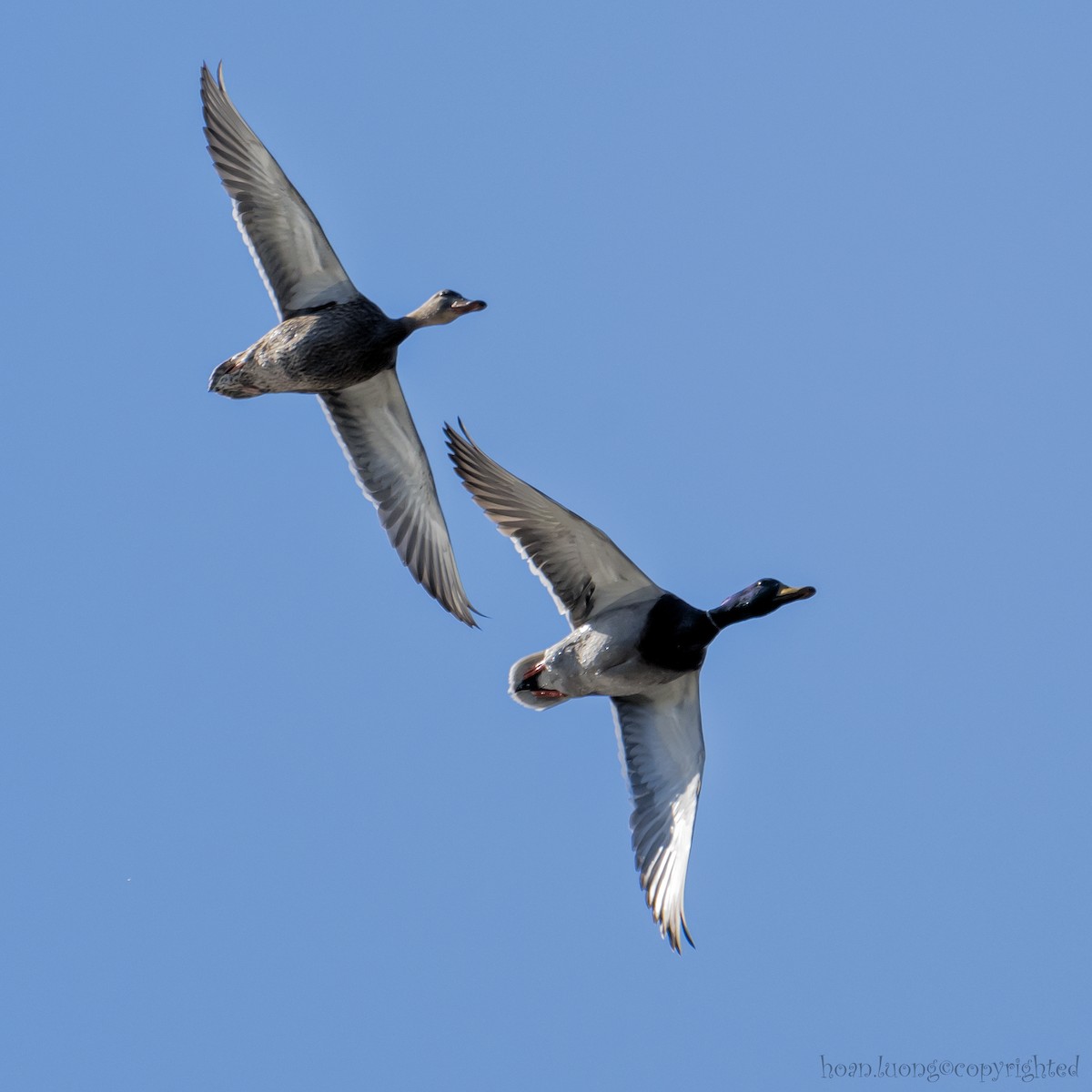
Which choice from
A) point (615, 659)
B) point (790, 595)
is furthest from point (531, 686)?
point (790, 595)

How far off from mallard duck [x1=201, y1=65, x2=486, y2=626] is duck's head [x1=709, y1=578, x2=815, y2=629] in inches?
103

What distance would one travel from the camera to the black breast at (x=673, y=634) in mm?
12414

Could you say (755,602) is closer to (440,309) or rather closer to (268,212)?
(440,309)

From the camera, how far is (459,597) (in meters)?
14.5

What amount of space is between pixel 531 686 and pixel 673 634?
3.77 ft

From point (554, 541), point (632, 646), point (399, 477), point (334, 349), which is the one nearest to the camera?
point (632, 646)

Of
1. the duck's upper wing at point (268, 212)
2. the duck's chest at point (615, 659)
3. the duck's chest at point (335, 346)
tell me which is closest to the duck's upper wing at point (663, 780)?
the duck's chest at point (615, 659)

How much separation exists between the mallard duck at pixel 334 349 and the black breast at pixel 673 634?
2399 mm

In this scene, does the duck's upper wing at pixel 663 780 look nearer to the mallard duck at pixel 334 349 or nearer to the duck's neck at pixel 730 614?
the duck's neck at pixel 730 614

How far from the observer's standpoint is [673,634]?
1243 cm

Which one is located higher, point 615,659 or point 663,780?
point 615,659

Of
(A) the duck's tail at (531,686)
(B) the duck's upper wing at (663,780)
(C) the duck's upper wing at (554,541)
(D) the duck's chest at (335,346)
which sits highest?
(D) the duck's chest at (335,346)

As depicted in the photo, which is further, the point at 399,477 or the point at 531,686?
the point at 399,477

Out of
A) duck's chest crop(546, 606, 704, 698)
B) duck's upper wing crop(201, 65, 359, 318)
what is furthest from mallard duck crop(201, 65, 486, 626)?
duck's chest crop(546, 606, 704, 698)
